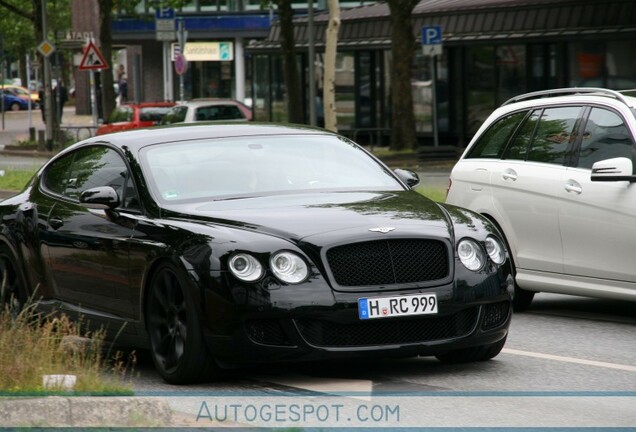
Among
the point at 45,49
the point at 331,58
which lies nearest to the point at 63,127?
the point at 45,49

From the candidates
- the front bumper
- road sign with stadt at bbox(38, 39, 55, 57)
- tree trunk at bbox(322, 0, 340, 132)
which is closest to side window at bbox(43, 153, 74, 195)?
the front bumper

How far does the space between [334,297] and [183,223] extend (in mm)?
1058

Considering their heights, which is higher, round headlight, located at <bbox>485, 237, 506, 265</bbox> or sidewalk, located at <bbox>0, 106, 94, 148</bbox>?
round headlight, located at <bbox>485, 237, 506, 265</bbox>

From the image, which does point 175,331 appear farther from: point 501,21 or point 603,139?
point 501,21

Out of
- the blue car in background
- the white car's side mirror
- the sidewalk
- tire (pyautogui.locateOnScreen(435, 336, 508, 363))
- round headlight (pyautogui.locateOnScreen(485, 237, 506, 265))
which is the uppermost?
the white car's side mirror

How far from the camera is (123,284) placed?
896 centimetres

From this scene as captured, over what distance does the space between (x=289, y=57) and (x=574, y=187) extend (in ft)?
108

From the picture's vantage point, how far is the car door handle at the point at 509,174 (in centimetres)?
1171

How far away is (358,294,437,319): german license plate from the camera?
809 cm

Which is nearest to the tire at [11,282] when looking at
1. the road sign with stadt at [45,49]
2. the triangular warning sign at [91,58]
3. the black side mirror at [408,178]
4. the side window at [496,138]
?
the black side mirror at [408,178]

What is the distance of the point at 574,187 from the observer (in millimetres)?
11000

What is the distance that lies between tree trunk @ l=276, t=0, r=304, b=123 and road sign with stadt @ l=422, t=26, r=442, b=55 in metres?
9.60

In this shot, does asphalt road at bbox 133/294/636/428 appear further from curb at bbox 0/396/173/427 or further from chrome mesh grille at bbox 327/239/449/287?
chrome mesh grille at bbox 327/239/449/287

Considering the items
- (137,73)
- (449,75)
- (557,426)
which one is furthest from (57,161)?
(137,73)
